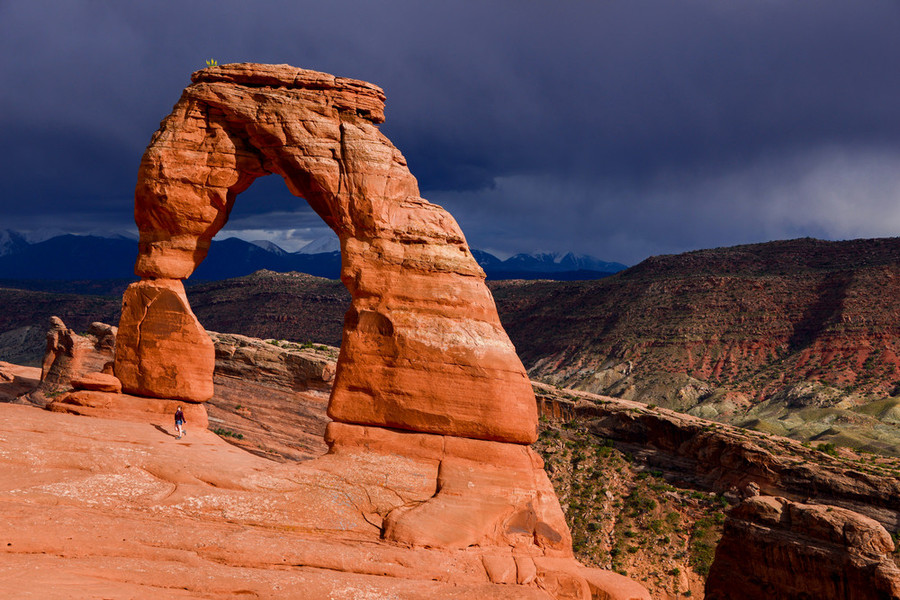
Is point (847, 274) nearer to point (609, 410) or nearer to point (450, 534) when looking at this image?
point (609, 410)

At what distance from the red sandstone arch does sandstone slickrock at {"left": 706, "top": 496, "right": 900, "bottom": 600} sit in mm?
16484

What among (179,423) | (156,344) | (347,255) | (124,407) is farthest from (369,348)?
(124,407)

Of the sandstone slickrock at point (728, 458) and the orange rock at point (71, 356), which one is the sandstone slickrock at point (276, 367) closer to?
the orange rock at point (71, 356)

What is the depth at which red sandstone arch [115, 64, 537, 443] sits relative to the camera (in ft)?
71.9

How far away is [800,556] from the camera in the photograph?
3067 cm

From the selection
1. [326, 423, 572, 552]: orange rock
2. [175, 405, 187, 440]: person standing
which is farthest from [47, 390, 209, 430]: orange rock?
[326, 423, 572, 552]: orange rock

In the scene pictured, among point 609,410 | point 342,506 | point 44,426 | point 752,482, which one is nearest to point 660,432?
point 609,410

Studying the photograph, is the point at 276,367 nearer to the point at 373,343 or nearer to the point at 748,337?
the point at 373,343

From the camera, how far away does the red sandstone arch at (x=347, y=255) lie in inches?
862

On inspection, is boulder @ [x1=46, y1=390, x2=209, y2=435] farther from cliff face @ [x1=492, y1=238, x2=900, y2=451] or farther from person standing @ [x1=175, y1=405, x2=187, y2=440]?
cliff face @ [x1=492, y1=238, x2=900, y2=451]

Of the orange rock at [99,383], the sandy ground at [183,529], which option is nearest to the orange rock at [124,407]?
the orange rock at [99,383]

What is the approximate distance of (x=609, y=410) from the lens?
47.7 metres

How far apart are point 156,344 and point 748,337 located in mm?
84859

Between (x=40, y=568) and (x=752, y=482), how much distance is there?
3601 cm
